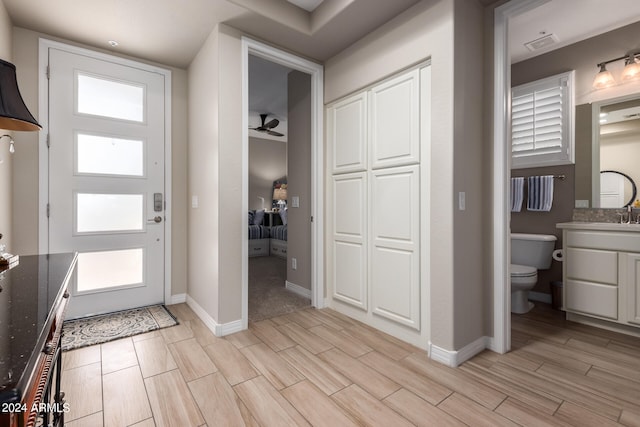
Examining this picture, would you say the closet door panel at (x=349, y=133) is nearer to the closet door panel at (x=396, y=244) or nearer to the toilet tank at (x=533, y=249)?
the closet door panel at (x=396, y=244)

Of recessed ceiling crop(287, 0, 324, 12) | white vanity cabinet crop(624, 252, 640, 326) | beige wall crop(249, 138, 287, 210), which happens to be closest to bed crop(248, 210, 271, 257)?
beige wall crop(249, 138, 287, 210)

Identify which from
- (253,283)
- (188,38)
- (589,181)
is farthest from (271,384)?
(589,181)

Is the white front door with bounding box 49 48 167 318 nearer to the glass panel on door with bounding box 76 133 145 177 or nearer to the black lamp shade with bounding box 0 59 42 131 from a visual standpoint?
the glass panel on door with bounding box 76 133 145 177

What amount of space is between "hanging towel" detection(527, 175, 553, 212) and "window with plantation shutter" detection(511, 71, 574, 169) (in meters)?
0.19

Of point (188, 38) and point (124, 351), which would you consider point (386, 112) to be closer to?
point (188, 38)

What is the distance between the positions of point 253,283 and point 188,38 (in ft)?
9.22

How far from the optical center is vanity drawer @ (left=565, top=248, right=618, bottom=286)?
2459 mm

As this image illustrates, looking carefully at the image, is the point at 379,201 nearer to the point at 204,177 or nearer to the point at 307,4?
the point at 204,177

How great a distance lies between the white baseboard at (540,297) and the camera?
10.5ft

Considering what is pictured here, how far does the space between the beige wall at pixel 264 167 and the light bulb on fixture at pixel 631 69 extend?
6.81 m

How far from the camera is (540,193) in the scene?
3139 millimetres

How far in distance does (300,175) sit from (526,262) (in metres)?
2.59

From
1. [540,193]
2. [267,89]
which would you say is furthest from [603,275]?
[267,89]

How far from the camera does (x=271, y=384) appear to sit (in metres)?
1.77
